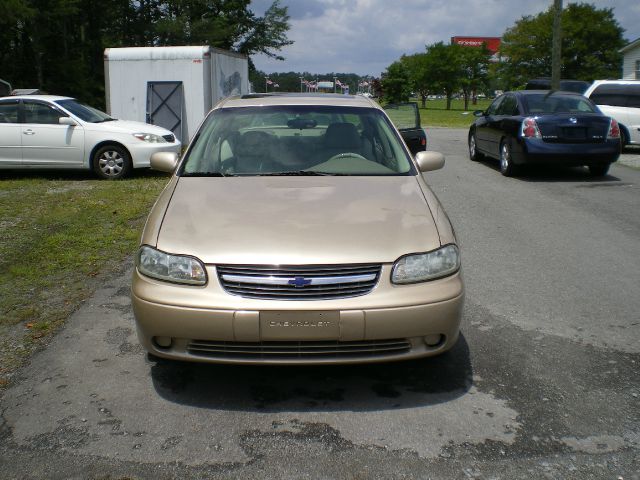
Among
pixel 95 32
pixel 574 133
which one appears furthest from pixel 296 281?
pixel 95 32

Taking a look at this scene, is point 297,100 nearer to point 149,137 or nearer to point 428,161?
point 428,161

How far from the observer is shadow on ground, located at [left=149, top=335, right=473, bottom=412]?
3.56 meters

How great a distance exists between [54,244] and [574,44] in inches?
2235

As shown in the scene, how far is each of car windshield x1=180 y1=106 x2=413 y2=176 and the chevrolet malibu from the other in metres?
0.51

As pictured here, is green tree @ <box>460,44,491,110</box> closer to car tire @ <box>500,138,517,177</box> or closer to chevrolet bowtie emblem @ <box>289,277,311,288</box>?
car tire @ <box>500,138,517,177</box>

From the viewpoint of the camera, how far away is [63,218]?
8.59 m

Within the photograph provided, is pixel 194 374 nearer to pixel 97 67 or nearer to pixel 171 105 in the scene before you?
pixel 171 105

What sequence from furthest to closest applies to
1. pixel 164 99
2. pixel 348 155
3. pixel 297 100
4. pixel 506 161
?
pixel 164 99, pixel 506 161, pixel 297 100, pixel 348 155

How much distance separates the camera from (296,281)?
10.9 ft

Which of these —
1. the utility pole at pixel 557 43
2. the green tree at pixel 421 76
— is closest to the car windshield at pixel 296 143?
the utility pole at pixel 557 43

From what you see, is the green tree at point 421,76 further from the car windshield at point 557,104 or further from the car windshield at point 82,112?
the car windshield at point 82,112

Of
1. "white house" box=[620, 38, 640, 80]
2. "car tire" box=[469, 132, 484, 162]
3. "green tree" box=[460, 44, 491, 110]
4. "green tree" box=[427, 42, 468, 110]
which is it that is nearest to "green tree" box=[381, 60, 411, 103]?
"green tree" box=[427, 42, 468, 110]

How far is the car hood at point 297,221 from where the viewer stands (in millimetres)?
3453

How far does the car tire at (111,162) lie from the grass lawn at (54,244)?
25 centimetres
